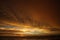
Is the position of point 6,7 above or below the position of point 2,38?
above

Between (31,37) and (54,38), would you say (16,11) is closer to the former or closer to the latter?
(31,37)

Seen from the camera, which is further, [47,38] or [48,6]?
[47,38]

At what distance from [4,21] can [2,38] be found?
0.15 meters

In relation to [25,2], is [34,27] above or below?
below

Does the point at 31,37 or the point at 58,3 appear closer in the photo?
the point at 58,3

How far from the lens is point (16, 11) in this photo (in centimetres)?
89

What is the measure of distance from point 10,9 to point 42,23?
0.28m

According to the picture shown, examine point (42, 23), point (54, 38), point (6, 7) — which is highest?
point (6, 7)

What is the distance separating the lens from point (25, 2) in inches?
33.4

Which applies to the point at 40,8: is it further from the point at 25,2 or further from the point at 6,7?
the point at 6,7

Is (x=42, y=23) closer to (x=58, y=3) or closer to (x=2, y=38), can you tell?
(x=58, y=3)

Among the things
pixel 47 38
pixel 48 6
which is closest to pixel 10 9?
pixel 48 6

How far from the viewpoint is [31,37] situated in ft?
3.19

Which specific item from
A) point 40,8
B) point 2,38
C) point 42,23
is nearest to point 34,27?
point 42,23
